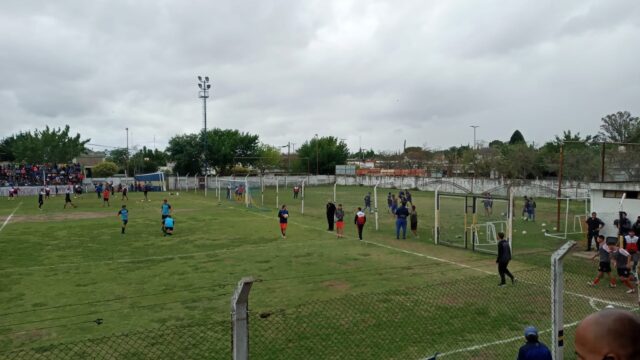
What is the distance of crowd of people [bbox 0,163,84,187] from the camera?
188 ft

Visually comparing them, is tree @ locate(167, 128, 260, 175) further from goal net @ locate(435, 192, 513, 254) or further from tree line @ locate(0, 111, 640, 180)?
goal net @ locate(435, 192, 513, 254)

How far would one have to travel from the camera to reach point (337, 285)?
13.2 m

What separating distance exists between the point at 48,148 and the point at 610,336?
267 feet

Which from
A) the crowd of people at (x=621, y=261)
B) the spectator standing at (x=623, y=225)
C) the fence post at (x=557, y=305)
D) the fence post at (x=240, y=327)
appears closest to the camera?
the fence post at (x=240, y=327)

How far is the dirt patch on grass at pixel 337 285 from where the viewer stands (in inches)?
508

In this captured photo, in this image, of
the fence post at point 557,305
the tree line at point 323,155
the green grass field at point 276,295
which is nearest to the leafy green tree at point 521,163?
the tree line at point 323,155

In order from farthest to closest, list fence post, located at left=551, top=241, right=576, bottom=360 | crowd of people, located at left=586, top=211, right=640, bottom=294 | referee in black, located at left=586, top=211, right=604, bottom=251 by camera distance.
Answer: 1. referee in black, located at left=586, top=211, right=604, bottom=251
2. crowd of people, located at left=586, top=211, right=640, bottom=294
3. fence post, located at left=551, top=241, right=576, bottom=360

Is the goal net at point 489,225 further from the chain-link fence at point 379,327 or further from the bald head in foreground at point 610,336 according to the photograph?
the bald head in foreground at point 610,336

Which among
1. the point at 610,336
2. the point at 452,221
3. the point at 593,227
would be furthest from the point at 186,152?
the point at 610,336

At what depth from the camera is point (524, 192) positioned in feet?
156

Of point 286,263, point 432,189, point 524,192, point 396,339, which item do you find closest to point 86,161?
point 432,189

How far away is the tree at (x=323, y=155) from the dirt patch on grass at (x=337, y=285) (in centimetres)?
6853

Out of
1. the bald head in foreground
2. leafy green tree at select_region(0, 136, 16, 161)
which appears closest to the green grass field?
the bald head in foreground

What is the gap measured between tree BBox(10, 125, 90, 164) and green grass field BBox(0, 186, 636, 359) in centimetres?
5403
